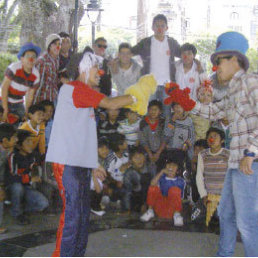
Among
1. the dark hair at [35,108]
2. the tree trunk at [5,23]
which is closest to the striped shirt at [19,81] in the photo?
the dark hair at [35,108]

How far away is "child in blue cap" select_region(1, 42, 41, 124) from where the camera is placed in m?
3.81

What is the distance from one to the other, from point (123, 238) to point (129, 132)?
46.6 inches

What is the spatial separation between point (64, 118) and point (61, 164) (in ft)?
0.99

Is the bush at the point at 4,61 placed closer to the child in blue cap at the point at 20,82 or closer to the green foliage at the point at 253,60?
the child in blue cap at the point at 20,82

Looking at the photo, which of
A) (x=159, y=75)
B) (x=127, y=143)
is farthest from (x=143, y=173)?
(x=159, y=75)

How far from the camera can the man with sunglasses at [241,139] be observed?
8.61 feet

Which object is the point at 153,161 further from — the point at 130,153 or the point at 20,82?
the point at 20,82

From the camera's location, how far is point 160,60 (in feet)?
13.0

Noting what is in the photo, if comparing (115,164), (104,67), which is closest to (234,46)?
(104,67)

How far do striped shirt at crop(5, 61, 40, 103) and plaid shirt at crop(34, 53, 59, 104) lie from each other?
2.1 inches

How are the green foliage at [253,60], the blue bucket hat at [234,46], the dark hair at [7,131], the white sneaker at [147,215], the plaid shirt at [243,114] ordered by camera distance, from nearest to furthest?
1. the plaid shirt at [243,114]
2. the blue bucket hat at [234,46]
3. the green foliage at [253,60]
4. the dark hair at [7,131]
5. the white sneaker at [147,215]

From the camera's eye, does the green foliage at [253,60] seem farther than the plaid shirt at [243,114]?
Yes

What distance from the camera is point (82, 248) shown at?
120 inches

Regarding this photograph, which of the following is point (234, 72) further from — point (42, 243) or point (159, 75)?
point (42, 243)
